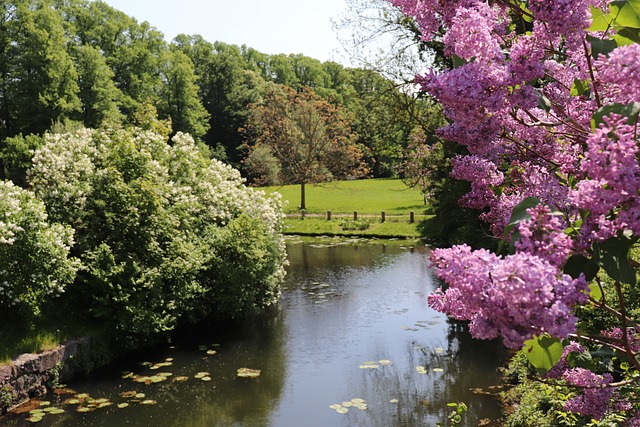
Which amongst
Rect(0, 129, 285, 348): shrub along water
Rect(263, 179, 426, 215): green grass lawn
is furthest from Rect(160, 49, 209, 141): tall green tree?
Rect(0, 129, 285, 348): shrub along water

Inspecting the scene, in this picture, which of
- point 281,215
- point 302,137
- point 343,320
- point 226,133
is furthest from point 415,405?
point 226,133

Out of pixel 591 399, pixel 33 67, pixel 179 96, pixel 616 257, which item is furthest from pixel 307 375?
pixel 179 96

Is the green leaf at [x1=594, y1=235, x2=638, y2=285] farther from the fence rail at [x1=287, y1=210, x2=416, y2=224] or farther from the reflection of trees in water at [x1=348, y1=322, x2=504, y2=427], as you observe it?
the fence rail at [x1=287, y1=210, x2=416, y2=224]

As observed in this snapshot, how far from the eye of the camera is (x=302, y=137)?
35.9 meters

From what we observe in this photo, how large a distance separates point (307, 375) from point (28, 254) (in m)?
4.54

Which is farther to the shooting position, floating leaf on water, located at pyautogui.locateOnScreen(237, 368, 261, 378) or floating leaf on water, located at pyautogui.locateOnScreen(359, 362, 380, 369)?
floating leaf on water, located at pyautogui.locateOnScreen(359, 362, 380, 369)

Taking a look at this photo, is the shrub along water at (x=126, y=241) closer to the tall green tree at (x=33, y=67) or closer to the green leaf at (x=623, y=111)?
the green leaf at (x=623, y=111)

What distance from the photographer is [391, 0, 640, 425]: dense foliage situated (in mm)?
1707

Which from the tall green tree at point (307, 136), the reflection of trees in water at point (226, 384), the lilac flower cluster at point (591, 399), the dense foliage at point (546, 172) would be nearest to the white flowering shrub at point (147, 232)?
the reflection of trees in water at point (226, 384)

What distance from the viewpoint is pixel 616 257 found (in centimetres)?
186

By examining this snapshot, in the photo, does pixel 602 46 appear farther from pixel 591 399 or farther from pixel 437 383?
pixel 437 383

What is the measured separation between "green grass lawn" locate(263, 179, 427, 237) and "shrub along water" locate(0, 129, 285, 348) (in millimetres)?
4829

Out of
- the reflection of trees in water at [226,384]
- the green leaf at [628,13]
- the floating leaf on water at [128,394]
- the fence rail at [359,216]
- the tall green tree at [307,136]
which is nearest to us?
the green leaf at [628,13]

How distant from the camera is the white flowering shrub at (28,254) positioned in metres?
8.83
